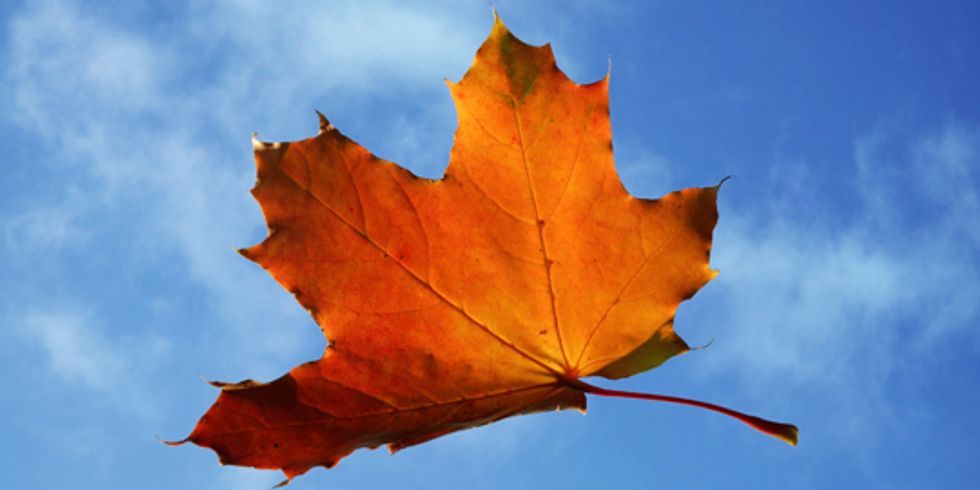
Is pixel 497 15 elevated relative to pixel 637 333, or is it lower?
elevated

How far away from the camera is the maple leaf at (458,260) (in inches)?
59.0

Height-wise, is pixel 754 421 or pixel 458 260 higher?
pixel 458 260

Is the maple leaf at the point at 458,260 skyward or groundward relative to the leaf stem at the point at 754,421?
skyward

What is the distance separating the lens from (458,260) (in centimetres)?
158

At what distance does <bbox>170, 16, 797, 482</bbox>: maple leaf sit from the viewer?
150 cm

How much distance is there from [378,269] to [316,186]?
0.59 feet

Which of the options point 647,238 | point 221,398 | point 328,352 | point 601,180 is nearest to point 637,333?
point 647,238

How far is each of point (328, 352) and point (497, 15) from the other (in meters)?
0.64

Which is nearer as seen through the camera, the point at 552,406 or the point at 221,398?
the point at 221,398

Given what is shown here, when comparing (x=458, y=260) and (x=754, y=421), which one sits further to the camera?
(x=458, y=260)

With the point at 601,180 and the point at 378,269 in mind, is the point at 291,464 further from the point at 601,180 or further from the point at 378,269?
the point at 601,180

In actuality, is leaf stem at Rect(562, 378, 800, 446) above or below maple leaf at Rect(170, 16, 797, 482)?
below

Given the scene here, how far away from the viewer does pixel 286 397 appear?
150 cm

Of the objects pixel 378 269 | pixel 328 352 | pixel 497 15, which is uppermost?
pixel 497 15
